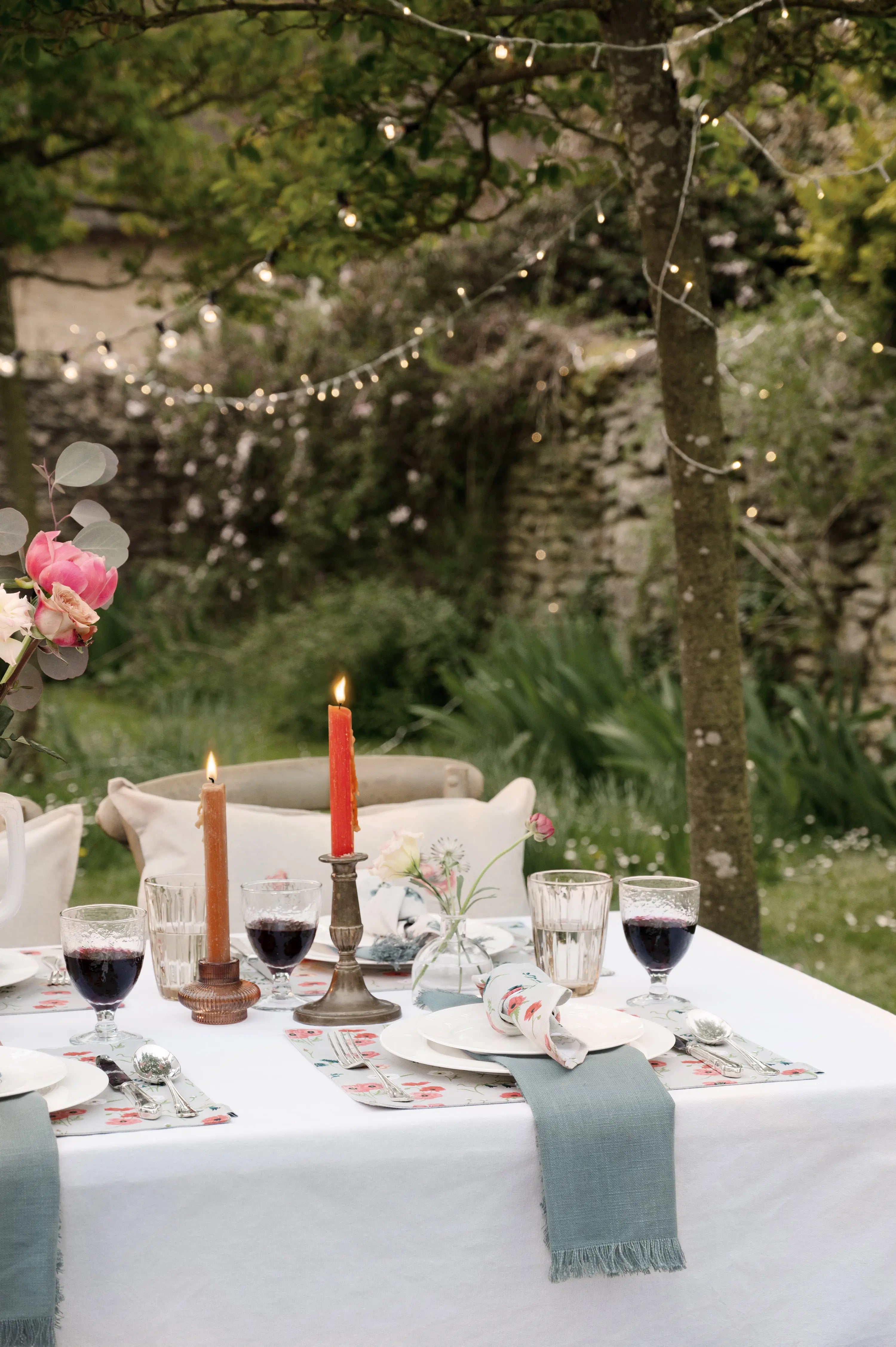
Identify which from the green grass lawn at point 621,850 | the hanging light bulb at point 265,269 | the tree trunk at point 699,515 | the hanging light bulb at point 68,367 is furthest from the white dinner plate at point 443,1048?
the hanging light bulb at point 68,367

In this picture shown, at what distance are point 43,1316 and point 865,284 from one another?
16.1 ft

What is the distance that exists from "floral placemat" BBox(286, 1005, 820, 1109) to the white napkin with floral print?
0.17ft

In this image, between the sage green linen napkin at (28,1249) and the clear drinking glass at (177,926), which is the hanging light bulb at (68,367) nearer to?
the clear drinking glass at (177,926)

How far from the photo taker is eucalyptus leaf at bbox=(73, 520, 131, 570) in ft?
4.21

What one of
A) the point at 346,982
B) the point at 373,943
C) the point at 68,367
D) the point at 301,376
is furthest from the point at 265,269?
the point at 301,376

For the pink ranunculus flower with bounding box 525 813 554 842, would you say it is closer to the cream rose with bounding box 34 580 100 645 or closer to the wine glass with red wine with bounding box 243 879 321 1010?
the wine glass with red wine with bounding box 243 879 321 1010

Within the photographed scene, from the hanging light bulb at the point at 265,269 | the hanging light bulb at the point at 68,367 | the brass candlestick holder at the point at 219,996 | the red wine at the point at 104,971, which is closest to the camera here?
the red wine at the point at 104,971

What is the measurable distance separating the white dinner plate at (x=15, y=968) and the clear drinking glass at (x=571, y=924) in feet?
2.04

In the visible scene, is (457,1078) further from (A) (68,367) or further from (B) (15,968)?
(A) (68,367)

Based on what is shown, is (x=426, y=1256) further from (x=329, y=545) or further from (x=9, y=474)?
(x=329, y=545)

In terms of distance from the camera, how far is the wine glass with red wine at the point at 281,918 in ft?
4.95

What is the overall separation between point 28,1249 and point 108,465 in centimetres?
70

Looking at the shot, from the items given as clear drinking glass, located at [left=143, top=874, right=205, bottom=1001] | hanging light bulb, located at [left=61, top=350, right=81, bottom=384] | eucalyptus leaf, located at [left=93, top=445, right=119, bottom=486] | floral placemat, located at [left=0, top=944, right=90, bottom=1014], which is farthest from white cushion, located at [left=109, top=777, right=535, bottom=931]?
hanging light bulb, located at [left=61, top=350, right=81, bottom=384]

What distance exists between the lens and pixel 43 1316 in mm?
1069
